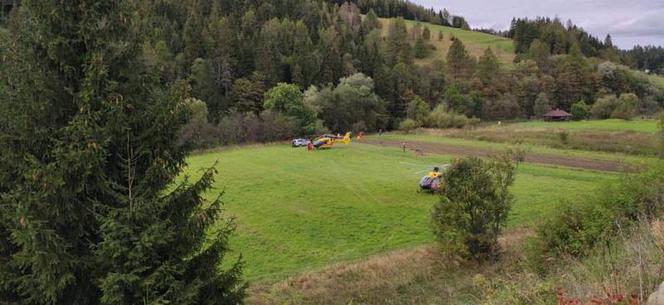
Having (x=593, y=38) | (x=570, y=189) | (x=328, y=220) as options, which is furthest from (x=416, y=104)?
(x=593, y=38)

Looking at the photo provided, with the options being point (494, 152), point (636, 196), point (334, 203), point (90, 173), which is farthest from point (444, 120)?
point (90, 173)

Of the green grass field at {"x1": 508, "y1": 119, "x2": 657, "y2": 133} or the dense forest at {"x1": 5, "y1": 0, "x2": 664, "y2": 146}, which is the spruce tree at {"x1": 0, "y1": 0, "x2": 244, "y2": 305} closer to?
the dense forest at {"x1": 5, "y1": 0, "x2": 664, "y2": 146}

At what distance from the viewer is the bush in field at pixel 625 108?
92.8 metres

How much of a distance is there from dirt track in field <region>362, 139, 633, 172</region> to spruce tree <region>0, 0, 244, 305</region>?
28559 millimetres

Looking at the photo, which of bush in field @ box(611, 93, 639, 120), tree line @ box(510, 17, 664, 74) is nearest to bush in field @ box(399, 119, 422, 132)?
bush in field @ box(611, 93, 639, 120)

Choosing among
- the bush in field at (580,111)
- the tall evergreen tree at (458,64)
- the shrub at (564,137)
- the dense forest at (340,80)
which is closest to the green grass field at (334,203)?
A: the shrub at (564,137)

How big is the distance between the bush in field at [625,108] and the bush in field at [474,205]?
88638 mm

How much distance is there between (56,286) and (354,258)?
619 inches

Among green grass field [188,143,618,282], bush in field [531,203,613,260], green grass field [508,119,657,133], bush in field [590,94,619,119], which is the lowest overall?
green grass field [188,143,618,282]

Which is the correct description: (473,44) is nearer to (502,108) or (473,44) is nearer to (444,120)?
Answer: (502,108)

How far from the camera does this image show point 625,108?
306ft

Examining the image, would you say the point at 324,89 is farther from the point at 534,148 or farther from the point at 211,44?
the point at 534,148

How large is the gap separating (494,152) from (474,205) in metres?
32.5

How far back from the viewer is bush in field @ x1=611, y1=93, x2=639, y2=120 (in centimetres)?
9275
